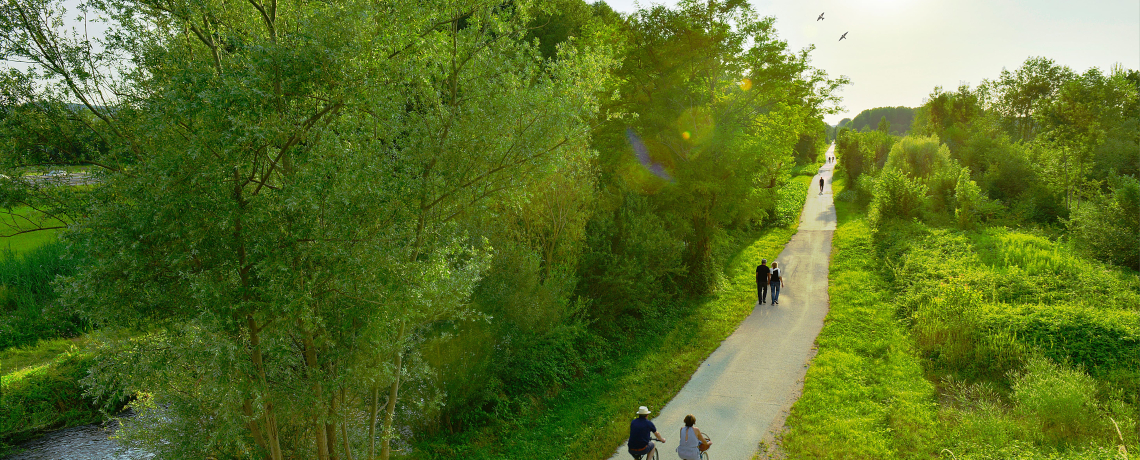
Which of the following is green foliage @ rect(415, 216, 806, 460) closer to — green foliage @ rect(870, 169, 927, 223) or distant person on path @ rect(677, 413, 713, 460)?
distant person on path @ rect(677, 413, 713, 460)

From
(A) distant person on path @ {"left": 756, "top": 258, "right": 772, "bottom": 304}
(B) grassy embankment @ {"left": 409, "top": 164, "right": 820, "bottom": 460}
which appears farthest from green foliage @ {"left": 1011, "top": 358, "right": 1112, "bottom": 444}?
(A) distant person on path @ {"left": 756, "top": 258, "right": 772, "bottom": 304}

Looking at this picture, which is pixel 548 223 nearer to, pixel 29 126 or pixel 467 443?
pixel 467 443

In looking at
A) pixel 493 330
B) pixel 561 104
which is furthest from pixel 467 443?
pixel 561 104

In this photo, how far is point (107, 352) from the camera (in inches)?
237

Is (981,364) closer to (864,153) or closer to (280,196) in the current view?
(280,196)

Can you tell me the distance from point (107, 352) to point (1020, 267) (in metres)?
23.2

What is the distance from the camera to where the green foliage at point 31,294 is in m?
17.0

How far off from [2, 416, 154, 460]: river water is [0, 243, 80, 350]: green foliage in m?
5.70

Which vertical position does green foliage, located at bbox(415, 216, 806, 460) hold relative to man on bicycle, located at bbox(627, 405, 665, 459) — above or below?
below

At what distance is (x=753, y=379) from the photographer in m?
12.3

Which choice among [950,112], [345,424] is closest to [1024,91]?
[950,112]

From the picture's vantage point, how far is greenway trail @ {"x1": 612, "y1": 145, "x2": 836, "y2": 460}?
9938 millimetres

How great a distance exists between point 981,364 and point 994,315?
176cm

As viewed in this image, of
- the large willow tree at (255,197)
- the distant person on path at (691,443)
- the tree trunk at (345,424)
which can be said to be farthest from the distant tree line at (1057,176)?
the tree trunk at (345,424)
